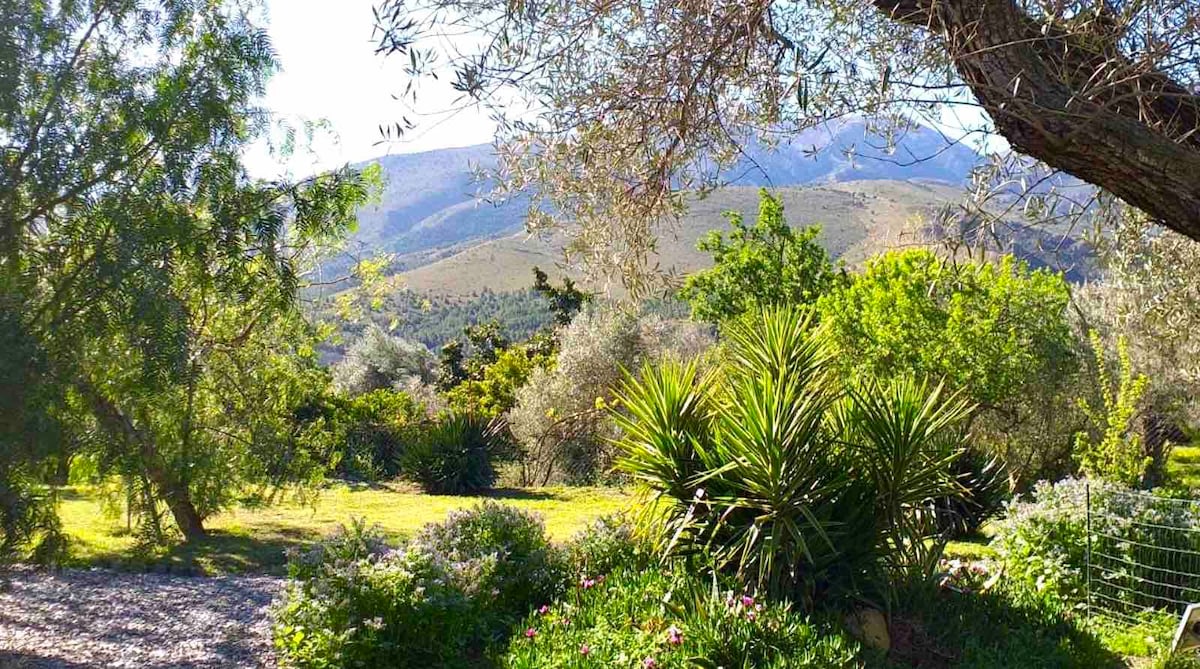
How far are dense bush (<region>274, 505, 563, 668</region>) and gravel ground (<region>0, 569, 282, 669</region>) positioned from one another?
79 cm

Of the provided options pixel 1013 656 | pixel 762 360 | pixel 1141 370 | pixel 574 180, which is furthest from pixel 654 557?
pixel 1141 370

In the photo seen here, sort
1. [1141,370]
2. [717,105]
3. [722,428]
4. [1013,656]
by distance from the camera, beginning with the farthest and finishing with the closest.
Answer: [1141,370] → [722,428] → [1013,656] → [717,105]

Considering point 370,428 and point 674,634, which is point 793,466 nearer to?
point 674,634

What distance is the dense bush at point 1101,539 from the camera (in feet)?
24.5

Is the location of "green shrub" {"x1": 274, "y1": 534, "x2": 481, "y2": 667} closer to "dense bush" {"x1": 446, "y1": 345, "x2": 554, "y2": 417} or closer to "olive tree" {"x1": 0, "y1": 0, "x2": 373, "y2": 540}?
"olive tree" {"x1": 0, "y1": 0, "x2": 373, "y2": 540}

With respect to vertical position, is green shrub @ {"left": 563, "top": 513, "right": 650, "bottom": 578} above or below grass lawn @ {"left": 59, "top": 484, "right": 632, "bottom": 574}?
above

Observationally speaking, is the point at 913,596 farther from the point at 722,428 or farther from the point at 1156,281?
the point at 1156,281

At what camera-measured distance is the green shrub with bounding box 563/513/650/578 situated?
7.18 m

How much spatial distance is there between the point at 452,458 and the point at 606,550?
35.6ft

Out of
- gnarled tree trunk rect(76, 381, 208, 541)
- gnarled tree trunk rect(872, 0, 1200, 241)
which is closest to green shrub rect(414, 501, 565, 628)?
gnarled tree trunk rect(76, 381, 208, 541)

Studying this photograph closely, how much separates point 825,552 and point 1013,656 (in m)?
1.25

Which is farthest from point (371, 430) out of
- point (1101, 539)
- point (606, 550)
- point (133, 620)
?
point (1101, 539)

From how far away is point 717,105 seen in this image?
17.9 feet

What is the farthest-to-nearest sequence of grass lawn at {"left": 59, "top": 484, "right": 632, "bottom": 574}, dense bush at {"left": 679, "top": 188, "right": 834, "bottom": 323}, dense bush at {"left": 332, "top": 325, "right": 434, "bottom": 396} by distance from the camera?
dense bush at {"left": 332, "top": 325, "right": 434, "bottom": 396} → dense bush at {"left": 679, "top": 188, "right": 834, "bottom": 323} → grass lawn at {"left": 59, "top": 484, "right": 632, "bottom": 574}
